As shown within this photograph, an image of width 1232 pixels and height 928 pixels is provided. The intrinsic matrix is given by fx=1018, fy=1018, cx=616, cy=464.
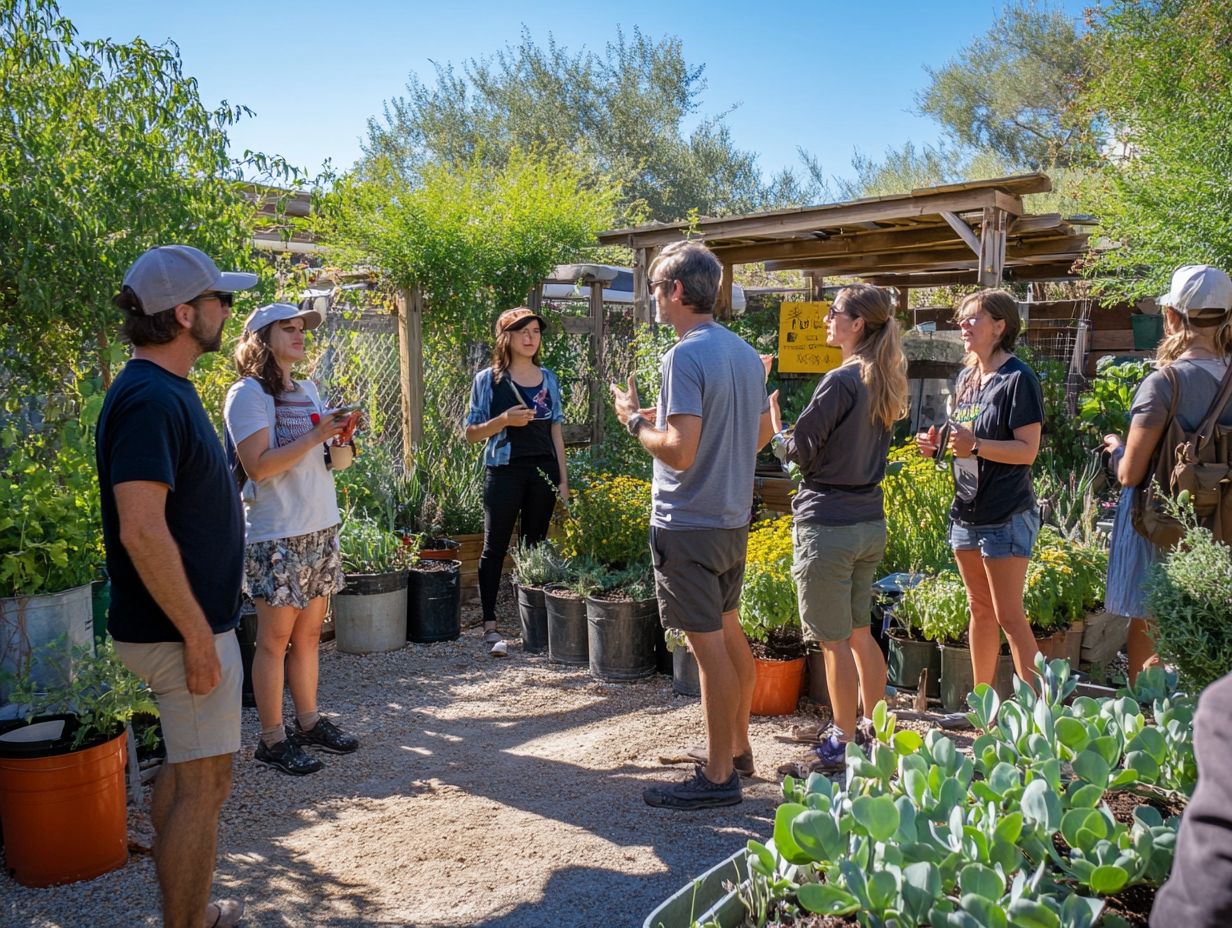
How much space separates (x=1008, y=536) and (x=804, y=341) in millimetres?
4799

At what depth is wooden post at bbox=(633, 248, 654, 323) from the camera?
27.4 feet

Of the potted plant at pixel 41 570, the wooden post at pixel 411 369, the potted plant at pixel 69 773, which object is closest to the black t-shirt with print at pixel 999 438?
the potted plant at pixel 69 773

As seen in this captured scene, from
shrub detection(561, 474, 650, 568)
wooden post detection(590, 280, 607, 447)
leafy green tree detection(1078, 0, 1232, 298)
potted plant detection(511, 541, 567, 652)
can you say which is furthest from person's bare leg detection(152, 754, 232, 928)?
leafy green tree detection(1078, 0, 1232, 298)

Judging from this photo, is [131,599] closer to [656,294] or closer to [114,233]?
[656,294]

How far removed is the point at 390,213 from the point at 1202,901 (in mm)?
6912

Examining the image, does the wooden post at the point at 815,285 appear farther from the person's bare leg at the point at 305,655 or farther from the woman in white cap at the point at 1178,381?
the person's bare leg at the point at 305,655

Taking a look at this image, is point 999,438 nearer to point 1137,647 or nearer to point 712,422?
point 1137,647

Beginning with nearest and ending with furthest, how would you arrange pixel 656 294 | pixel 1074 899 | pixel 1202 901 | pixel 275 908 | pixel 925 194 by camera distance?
pixel 1202 901, pixel 1074 899, pixel 275 908, pixel 656 294, pixel 925 194

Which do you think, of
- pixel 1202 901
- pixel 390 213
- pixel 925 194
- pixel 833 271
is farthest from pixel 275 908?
pixel 833 271

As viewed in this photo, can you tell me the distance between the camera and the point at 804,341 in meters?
8.42

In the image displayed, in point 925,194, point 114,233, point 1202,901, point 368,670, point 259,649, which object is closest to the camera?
point 1202,901

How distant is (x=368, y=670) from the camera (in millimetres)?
5555

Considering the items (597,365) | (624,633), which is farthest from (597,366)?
(624,633)

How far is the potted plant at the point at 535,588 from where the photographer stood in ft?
19.1
